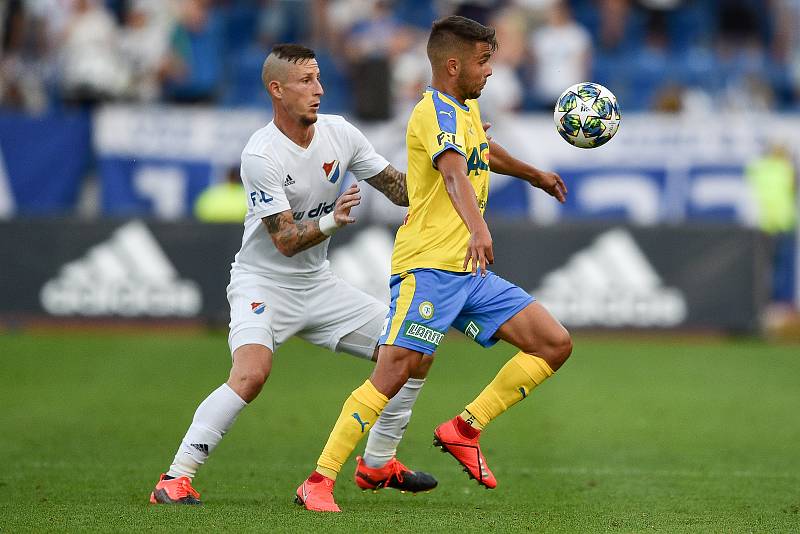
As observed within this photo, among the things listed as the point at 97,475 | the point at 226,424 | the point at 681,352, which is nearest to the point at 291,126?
the point at 226,424

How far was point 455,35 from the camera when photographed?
21.8 ft

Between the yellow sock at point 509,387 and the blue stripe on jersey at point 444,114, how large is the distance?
126 cm

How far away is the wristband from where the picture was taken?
6.45 m

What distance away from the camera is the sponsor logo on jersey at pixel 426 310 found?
260 inches

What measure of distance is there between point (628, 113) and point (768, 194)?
7.59ft

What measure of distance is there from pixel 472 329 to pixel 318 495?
3.79ft

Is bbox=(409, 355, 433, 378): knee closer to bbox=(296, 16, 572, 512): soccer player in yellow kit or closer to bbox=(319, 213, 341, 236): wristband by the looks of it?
bbox=(296, 16, 572, 512): soccer player in yellow kit

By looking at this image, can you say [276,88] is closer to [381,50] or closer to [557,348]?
[557,348]

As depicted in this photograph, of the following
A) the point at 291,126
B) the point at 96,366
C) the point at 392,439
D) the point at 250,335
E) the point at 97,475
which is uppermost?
the point at 291,126

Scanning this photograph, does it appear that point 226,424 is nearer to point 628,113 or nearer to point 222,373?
point 222,373

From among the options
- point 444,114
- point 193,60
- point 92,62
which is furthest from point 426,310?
point 193,60

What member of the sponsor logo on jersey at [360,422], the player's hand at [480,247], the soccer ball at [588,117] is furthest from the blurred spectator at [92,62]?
the player's hand at [480,247]

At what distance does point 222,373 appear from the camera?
12773 millimetres

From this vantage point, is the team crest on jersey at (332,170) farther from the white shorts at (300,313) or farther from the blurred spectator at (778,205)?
the blurred spectator at (778,205)
